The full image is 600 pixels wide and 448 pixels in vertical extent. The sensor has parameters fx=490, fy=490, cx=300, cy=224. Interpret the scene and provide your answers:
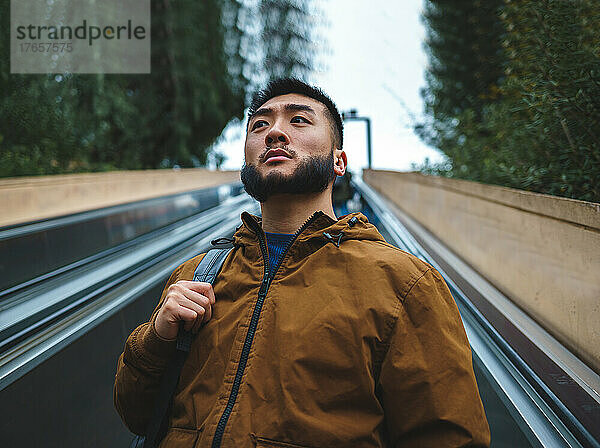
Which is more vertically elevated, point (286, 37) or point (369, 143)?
point (286, 37)

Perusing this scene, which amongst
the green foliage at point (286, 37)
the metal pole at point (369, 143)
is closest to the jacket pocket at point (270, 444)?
the metal pole at point (369, 143)

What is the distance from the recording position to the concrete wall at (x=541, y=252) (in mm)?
2104

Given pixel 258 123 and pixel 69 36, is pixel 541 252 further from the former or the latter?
pixel 69 36

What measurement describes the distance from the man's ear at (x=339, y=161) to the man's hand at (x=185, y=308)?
0.65 metres

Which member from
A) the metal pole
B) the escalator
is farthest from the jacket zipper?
the metal pole

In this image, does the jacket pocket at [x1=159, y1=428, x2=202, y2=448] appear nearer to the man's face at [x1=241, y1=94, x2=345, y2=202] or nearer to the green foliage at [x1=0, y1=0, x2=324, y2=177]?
the man's face at [x1=241, y1=94, x2=345, y2=202]

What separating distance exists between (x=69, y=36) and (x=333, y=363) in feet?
32.0

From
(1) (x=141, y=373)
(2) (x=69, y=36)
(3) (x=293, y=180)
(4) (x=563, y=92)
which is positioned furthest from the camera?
(2) (x=69, y=36)

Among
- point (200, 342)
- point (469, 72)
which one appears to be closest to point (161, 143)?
point (469, 72)

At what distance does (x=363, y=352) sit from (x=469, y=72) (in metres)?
10.4

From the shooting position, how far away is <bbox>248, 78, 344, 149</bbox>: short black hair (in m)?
1.82

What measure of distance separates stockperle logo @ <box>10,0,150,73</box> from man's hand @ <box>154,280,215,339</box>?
849 centimetres

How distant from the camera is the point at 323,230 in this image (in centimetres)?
144

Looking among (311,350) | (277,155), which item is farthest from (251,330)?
(277,155)
